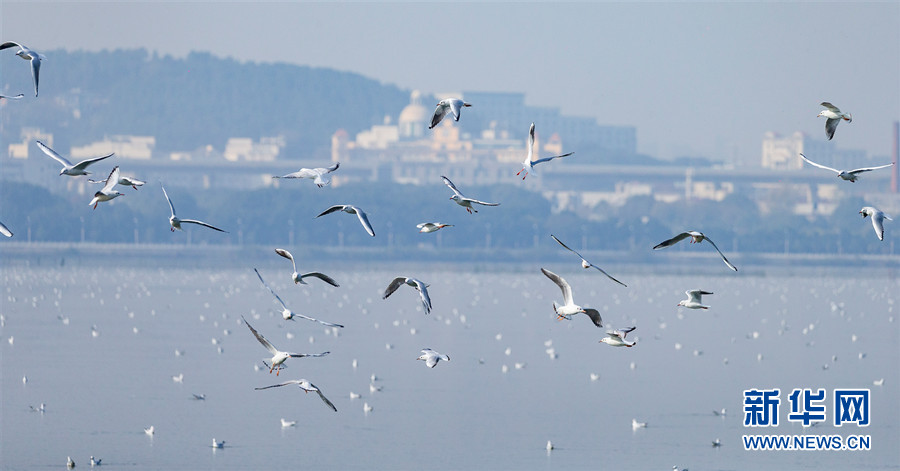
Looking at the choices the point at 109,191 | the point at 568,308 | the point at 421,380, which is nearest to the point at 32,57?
the point at 109,191

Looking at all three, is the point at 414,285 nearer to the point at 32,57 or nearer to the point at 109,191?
the point at 109,191

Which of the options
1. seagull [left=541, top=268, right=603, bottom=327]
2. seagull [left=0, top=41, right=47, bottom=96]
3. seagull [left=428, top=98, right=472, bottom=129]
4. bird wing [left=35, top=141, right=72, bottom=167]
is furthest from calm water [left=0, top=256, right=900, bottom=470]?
seagull [left=428, top=98, right=472, bottom=129]

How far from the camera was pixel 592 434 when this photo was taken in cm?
2741

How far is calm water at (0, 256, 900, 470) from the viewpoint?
82.9ft

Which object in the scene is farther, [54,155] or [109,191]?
[54,155]

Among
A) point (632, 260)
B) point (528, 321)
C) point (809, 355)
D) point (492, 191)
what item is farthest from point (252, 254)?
point (809, 355)

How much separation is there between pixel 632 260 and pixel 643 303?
61751mm

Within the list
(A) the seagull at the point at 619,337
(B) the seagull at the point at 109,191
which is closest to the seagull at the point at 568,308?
(A) the seagull at the point at 619,337

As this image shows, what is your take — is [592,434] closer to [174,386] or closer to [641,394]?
[641,394]

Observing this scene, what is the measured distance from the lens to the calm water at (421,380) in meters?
25.3

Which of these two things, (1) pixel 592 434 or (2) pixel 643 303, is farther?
(2) pixel 643 303

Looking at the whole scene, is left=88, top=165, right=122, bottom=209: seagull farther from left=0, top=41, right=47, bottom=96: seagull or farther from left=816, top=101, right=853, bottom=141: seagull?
left=816, top=101, right=853, bottom=141: seagull

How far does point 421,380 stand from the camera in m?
34.6

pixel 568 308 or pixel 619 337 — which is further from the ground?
pixel 568 308
